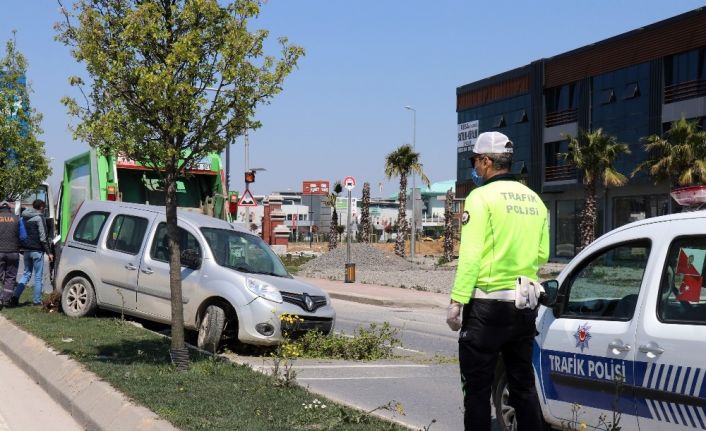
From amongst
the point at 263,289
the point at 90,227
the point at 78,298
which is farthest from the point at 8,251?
the point at 263,289

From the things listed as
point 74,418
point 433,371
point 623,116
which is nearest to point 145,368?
point 74,418

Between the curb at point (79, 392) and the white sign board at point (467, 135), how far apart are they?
4592 centimetres

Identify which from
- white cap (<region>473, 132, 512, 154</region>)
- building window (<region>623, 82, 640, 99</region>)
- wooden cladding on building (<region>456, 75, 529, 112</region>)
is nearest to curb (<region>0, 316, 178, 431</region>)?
white cap (<region>473, 132, 512, 154</region>)

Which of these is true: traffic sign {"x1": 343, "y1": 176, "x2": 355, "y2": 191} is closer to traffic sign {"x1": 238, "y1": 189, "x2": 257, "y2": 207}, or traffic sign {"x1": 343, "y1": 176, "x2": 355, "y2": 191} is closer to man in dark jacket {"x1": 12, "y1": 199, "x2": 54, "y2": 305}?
traffic sign {"x1": 238, "y1": 189, "x2": 257, "y2": 207}

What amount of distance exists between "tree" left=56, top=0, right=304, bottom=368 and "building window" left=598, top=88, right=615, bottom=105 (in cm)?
3711

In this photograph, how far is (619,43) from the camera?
4216 cm

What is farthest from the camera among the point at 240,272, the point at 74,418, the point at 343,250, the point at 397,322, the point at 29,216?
the point at 343,250

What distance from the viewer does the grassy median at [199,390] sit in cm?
607

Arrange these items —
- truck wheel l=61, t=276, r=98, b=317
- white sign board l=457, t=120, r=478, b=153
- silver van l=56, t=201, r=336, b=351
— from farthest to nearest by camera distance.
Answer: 1. white sign board l=457, t=120, r=478, b=153
2. truck wheel l=61, t=276, r=98, b=317
3. silver van l=56, t=201, r=336, b=351

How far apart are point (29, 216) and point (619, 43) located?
34.0 metres

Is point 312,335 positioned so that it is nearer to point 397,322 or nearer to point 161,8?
point 161,8

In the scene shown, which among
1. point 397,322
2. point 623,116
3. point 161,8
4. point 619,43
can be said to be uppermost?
point 619,43

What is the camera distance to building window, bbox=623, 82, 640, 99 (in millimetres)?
40750

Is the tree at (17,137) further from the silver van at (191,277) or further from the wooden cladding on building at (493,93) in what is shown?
the wooden cladding on building at (493,93)
